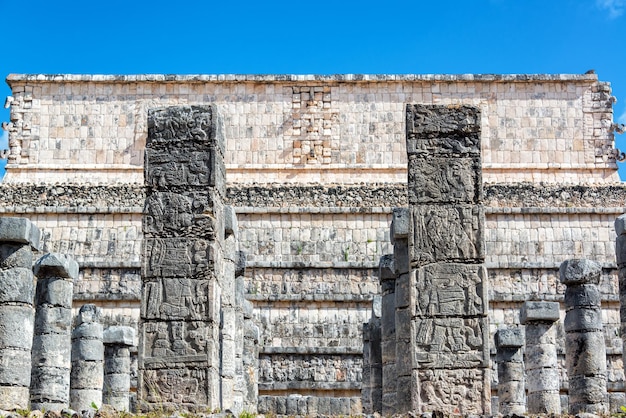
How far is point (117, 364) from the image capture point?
20109mm

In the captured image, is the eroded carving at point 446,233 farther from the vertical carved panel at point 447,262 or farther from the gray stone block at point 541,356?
the gray stone block at point 541,356

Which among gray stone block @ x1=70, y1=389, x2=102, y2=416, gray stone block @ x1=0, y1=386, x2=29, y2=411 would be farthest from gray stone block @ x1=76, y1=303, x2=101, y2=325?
gray stone block @ x1=0, y1=386, x2=29, y2=411

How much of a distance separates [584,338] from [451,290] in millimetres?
5133

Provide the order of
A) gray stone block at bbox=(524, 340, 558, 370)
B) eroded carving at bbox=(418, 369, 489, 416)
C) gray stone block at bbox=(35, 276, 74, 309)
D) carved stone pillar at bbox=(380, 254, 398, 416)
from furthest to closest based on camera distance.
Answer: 1. gray stone block at bbox=(524, 340, 558, 370)
2. carved stone pillar at bbox=(380, 254, 398, 416)
3. gray stone block at bbox=(35, 276, 74, 309)
4. eroded carving at bbox=(418, 369, 489, 416)

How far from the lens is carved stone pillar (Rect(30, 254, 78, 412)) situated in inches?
656

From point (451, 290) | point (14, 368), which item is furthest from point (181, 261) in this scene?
point (451, 290)

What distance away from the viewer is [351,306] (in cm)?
2664

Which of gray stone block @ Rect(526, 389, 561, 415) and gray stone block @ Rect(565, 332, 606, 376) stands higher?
gray stone block @ Rect(565, 332, 606, 376)

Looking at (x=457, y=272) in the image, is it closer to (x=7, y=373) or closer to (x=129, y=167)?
(x=7, y=373)

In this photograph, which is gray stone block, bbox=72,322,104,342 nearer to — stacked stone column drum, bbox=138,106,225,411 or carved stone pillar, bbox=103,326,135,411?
carved stone pillar, bbox=103,326,135,411

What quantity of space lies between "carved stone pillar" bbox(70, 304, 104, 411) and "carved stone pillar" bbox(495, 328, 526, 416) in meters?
6.87

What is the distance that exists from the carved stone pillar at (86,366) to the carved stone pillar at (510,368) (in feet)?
22.5

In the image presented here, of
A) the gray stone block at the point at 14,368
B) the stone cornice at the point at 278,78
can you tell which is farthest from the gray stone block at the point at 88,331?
→ the stone cornice at the point at 278,78

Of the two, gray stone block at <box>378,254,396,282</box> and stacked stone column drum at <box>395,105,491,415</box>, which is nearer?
stacked stone column drum at <box>395,105,491,415</box>
